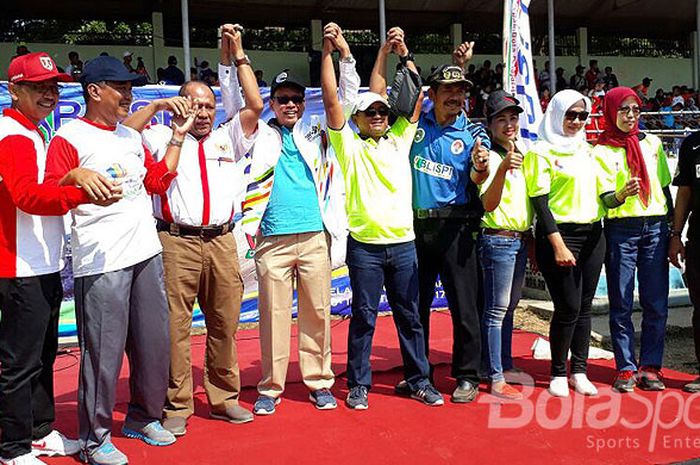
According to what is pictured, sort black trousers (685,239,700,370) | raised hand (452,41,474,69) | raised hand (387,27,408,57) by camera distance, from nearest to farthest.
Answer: raised hand (387,27,408,57) → raised hand (452,41,474,69) → black trousers (685,239,700,370)

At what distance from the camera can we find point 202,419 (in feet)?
12.7

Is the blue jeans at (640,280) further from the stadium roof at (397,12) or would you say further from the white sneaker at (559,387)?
the stadium roof at (397,12)

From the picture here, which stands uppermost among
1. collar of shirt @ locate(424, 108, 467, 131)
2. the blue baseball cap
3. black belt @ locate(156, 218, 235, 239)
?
the blue baseball cap

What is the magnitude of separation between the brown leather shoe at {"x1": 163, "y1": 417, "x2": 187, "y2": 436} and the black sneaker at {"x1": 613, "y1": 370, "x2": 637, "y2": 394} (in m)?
2.56

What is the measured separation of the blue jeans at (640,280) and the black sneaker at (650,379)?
39mm

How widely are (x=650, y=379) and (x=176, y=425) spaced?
282cm

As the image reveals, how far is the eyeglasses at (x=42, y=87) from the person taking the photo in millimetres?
3174

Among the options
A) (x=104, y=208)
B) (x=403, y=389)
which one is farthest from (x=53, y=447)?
(x=403, y=389)

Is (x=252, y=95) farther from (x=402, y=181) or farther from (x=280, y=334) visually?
(x=280, y=334)

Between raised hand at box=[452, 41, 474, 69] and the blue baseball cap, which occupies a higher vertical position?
raised hand at box=[452, 41, 474, 69]

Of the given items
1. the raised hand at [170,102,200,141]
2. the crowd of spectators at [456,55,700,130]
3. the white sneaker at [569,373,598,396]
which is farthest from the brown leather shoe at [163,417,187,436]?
the crowd of spectators at [456,55,700,130]

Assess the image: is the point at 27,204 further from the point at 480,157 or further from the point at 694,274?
the point at 694,274

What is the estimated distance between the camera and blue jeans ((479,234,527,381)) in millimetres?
4082

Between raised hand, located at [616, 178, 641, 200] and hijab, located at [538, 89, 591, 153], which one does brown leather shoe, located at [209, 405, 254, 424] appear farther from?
raised hand, located at [616, 178, 641, 200]
